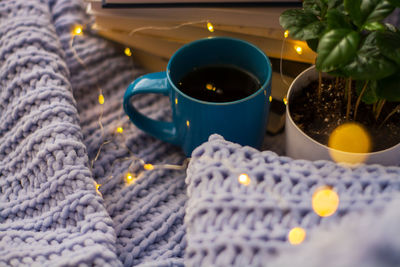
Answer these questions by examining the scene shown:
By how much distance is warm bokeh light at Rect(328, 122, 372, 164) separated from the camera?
1.69 ft

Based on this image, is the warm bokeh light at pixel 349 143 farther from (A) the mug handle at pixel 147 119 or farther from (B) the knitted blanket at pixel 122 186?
(A) the mug handle at pixel 147 119

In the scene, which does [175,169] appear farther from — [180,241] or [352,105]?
[352,105]

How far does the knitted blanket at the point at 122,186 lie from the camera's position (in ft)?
1.50

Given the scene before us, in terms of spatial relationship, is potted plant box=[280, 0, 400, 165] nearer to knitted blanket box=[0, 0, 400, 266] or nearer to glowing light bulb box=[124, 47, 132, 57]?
knitted blanket box=[0, 0, 400, 266]


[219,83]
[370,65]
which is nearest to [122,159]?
[219,83]

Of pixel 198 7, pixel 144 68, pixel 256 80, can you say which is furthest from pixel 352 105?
pixel 144 68

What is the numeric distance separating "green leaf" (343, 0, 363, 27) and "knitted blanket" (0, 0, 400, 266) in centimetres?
17

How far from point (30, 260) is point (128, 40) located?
0.42m

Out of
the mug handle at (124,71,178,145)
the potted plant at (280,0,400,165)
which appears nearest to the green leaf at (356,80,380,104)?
the potted plant at (280,0,400,165)

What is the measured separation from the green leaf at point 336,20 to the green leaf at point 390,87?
0.07 m

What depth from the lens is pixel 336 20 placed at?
0.44 m

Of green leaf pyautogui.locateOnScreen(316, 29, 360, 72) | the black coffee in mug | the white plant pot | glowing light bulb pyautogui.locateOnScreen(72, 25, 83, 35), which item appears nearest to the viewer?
green leaf pyautogui.locateOnScreen(316, 29, 360, 72)

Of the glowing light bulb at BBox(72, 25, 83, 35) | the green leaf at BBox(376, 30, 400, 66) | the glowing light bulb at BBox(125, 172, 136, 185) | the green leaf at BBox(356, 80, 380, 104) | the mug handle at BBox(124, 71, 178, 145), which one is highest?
the green leaf at BBox(376, 30, 400, 66)

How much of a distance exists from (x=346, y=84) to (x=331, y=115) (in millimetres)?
44
